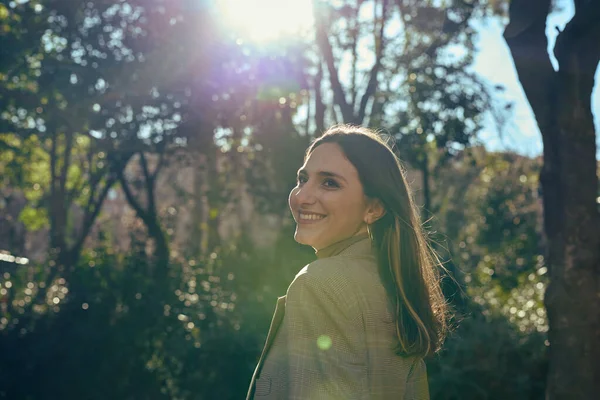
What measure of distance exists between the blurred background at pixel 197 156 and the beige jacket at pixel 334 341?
75.8 inches

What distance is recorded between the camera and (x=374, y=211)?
2.33m

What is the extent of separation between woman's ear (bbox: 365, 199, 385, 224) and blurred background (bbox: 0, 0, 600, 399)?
162 centimetres

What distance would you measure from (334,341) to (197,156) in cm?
916

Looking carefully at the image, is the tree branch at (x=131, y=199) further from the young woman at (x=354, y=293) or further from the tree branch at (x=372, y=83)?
the young woman at (x=354, y=293)

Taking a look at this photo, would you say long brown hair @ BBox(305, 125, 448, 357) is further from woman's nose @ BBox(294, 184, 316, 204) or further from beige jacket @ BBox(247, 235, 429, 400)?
woman's nose @ BBox(294, 184, 316, 204)

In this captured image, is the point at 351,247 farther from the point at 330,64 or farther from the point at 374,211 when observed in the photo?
the point at 330,64

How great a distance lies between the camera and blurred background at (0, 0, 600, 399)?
6277 millimetres

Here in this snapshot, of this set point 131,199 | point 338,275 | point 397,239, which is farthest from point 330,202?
point 131,199

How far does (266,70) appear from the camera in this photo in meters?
10.9

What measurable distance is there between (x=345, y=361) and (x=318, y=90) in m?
10.7

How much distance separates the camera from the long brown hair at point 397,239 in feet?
6.97

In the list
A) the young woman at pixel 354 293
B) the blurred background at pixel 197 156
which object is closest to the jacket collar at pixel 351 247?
the young woman at pixel 354 293

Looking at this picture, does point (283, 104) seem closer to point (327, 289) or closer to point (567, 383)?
point (567, 383)

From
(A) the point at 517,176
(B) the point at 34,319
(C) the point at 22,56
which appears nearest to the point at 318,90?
(C) the point at 22,56
